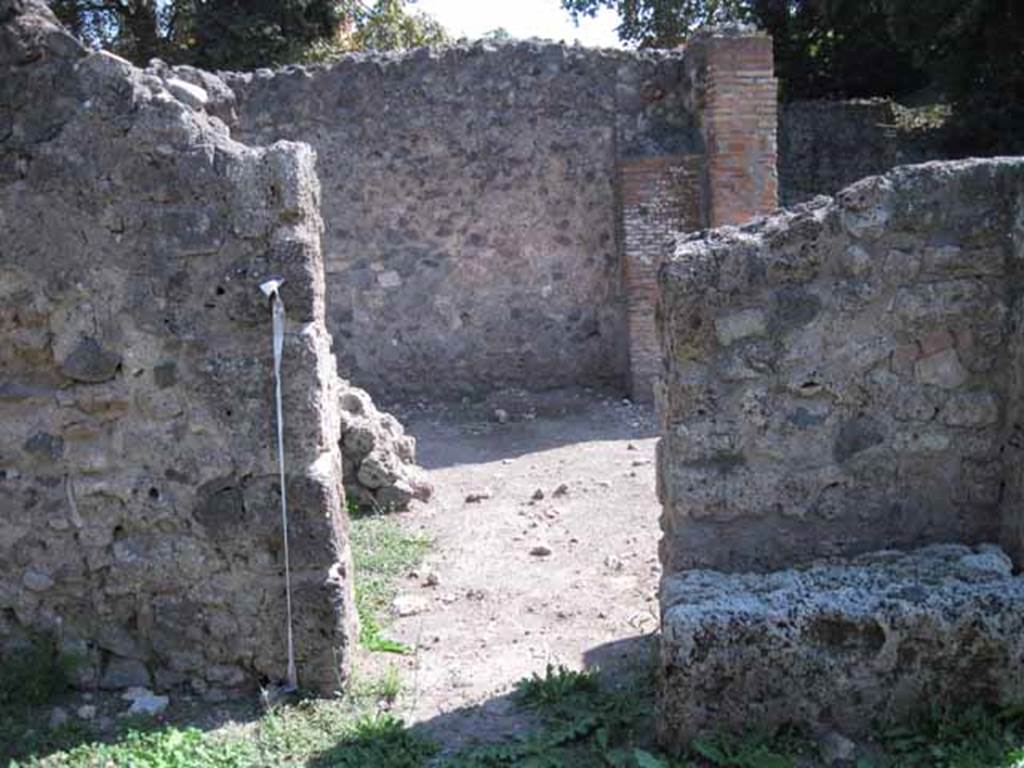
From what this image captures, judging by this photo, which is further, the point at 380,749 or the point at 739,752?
the point at 380,749

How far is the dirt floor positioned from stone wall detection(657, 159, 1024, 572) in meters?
1.03

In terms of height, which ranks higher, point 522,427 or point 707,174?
point 707,174

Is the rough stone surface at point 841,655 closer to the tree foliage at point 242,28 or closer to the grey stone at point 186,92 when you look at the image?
the grey stone at point 186,92

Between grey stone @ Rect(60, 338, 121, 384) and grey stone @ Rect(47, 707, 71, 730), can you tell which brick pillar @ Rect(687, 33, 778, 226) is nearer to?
grey stone @ Rect(60, 338, 121, 384)

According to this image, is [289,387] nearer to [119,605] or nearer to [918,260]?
[119,605]

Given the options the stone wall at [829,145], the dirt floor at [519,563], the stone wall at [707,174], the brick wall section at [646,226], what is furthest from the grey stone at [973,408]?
the stone wall at [829,145]

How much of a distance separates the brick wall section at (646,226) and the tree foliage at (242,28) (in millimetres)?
9335

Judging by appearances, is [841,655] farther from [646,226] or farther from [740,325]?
[646,226]

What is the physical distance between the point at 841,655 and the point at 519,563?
8.54 ft

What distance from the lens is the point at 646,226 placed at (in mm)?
9711

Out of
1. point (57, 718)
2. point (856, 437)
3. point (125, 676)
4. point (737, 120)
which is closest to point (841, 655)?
point (856, 437)

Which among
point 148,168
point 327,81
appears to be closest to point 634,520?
point 148,168

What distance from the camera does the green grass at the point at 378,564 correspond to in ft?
15.6

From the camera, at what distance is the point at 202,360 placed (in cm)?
398
